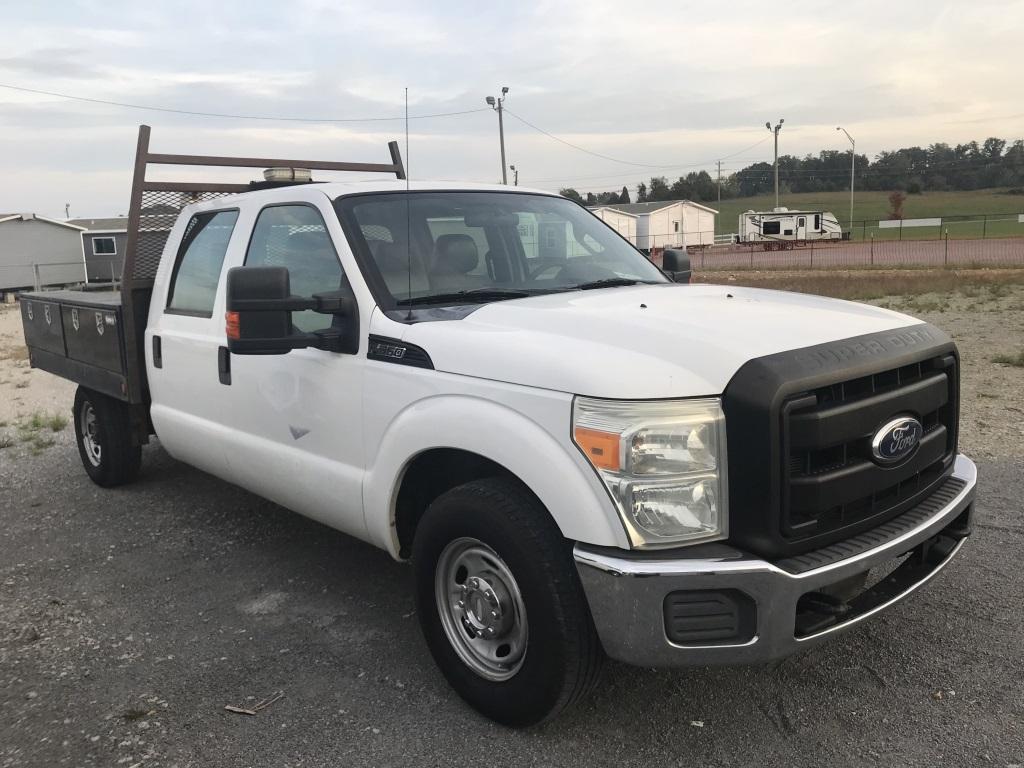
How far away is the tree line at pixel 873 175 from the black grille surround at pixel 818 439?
10378 centimetres

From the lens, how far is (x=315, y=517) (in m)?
3.98

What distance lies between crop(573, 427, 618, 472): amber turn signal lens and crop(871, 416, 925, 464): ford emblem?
2.93 feet

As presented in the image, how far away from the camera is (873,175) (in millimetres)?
126562

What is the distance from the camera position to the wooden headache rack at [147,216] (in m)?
5.19

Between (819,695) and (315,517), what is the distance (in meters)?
2.27

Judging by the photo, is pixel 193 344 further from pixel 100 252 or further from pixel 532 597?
pixel 100 252

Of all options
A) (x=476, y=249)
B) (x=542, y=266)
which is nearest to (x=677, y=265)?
(x=542, y=266)

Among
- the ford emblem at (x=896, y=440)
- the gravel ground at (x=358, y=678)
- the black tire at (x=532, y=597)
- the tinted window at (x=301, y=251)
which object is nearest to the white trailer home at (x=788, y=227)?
the gravel ground at (x=358, y=678)

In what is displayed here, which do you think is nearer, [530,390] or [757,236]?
[530,390]

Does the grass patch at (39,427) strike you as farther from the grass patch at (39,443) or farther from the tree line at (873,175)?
the tree line at (873,175)

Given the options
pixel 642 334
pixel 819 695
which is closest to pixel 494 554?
pixel 642 334

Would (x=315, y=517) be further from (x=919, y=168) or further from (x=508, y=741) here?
(x=919, y=168)

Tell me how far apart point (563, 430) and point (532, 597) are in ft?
1.81

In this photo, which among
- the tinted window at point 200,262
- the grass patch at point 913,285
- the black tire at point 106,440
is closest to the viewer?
the tinted window at point 200,262
